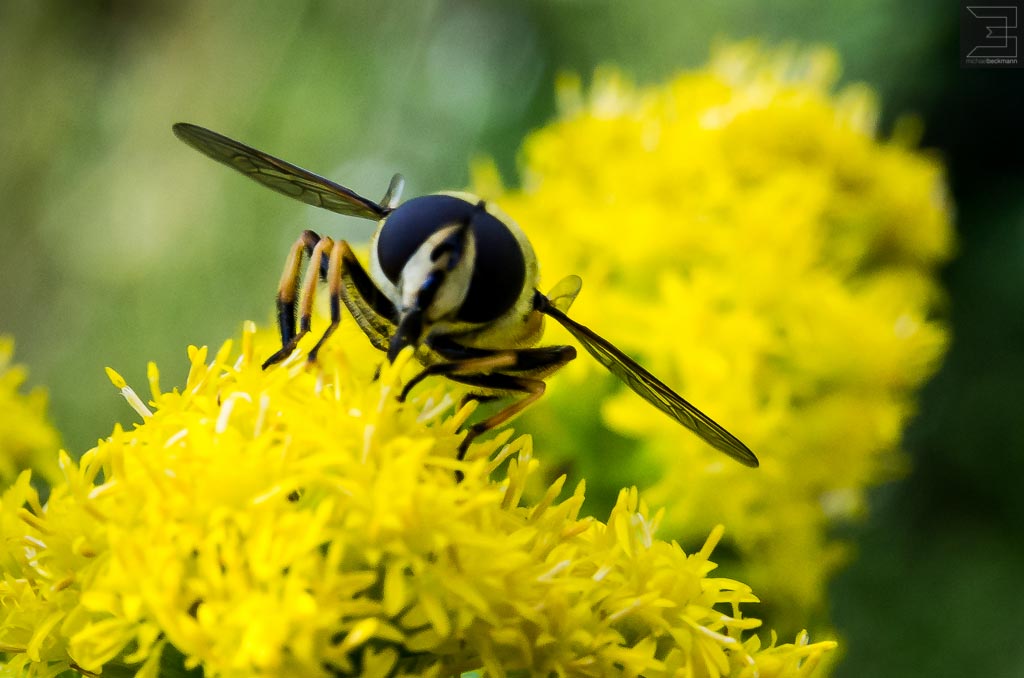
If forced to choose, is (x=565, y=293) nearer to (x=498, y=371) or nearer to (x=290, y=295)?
(x=498, y=371)

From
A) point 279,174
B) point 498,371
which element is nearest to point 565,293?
point 498,371

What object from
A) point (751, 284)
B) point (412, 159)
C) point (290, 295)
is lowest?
point (290, 295)

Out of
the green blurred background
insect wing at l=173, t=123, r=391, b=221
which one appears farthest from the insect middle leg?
the green blurred background

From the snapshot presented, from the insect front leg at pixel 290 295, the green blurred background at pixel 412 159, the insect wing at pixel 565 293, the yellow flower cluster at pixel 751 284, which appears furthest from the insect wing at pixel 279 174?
the green blurred background at pixel 412 159

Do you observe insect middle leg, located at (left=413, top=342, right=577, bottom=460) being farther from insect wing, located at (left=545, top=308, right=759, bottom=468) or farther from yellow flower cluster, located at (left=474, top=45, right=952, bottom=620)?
yellow flower cluster, located at (left=474, top=45, right=952, bottom=620)

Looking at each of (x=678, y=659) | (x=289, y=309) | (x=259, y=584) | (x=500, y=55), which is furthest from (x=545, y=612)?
(x=500, y=55)
